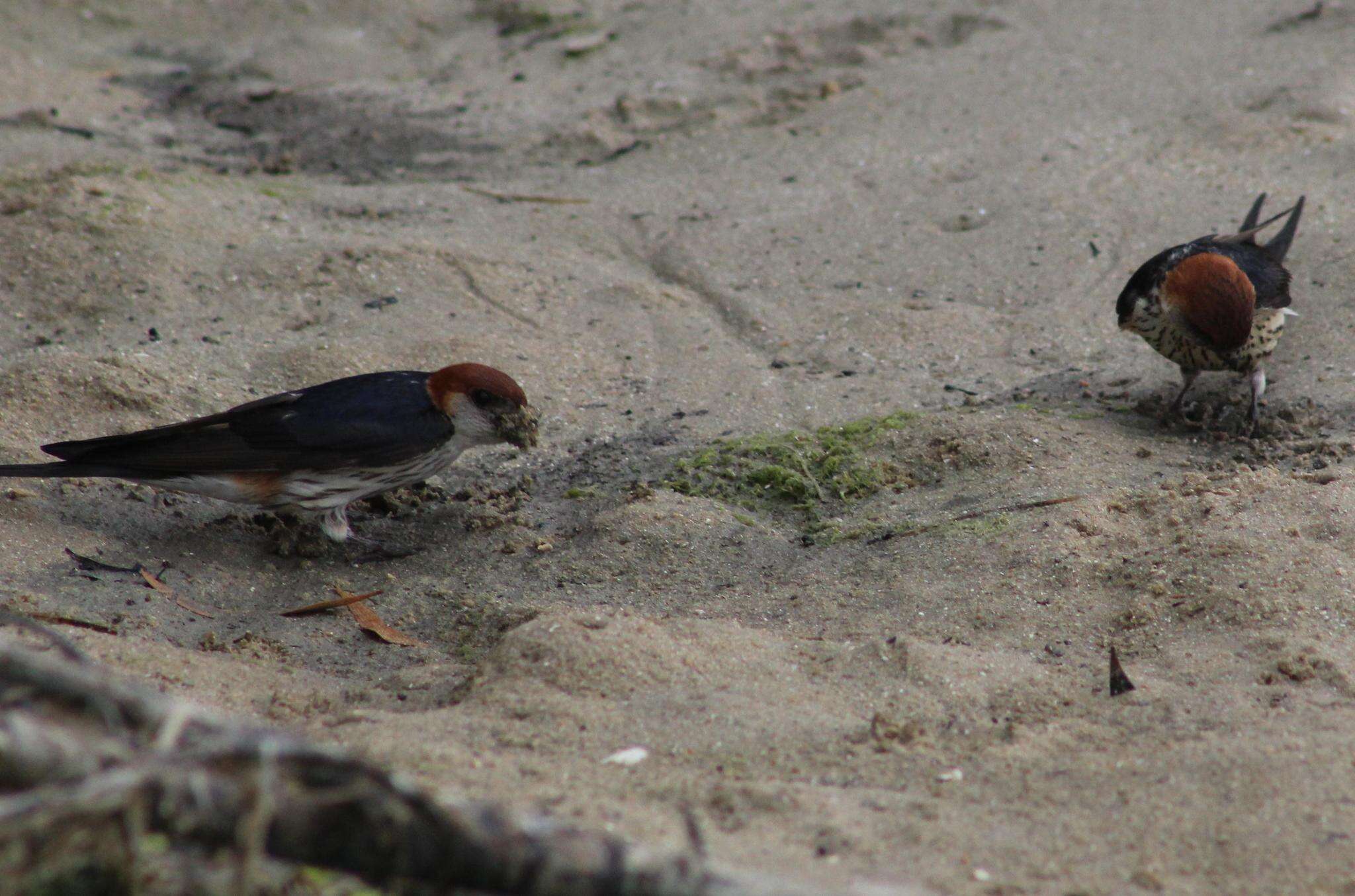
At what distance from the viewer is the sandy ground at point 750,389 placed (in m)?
2.85

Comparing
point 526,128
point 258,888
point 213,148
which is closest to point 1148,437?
point 258,888

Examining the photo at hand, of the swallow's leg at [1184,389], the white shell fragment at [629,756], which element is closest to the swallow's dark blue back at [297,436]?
the white shell fragment at [629,756]

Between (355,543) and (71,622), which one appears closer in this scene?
(71,622)

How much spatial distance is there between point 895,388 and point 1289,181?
3104 millimetres

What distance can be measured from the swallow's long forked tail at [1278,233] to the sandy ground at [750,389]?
0.19 m

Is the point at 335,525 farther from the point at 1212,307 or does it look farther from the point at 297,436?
the point at 1212,307

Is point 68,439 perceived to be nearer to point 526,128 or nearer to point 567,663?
point 567,663

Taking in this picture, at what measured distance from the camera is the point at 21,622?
217 centimetres

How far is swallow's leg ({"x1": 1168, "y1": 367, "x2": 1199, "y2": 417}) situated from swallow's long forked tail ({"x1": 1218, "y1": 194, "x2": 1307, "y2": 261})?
2.53 ft

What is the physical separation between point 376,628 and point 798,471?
1768mm

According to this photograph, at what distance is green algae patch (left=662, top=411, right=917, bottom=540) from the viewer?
470 centimetres

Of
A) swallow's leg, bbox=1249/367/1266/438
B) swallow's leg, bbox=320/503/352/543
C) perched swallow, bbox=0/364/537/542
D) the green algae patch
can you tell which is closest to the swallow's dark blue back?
perched swallow, bbox=0/364/537/542

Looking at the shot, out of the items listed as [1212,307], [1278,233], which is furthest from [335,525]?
[1278,233]

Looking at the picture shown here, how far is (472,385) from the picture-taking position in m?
4.68
